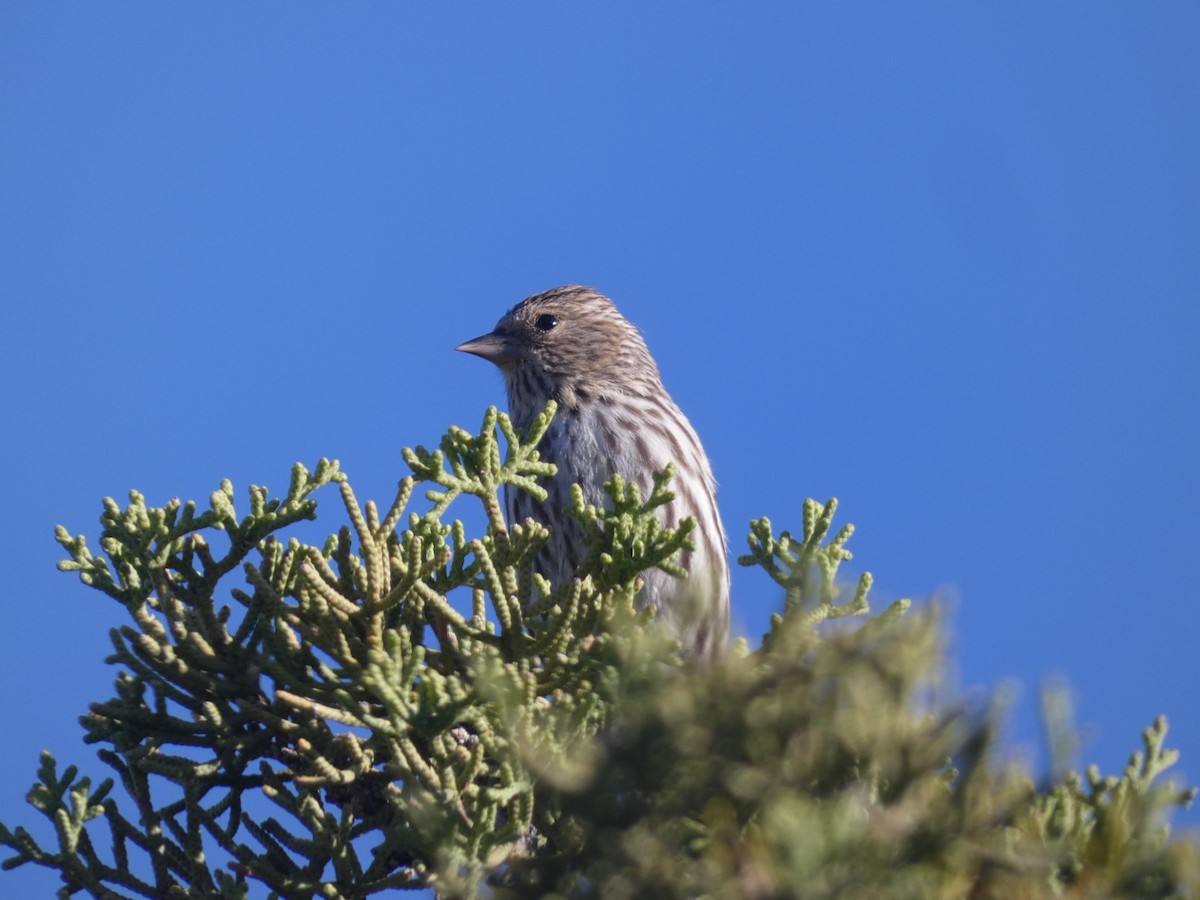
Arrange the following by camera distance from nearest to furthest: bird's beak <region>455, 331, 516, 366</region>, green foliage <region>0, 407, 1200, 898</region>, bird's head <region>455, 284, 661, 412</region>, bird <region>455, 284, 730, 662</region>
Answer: green foliage <region>0, 407, 1200, 898</region> → bird <region>455, 284, 730, 662</region> → bird's head <region>455, 284, 661, 412</region> → bird's beak <region>455, 331, 516, 366</region>

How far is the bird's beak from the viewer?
6.89 meters

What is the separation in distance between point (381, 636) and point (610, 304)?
15.2 feet

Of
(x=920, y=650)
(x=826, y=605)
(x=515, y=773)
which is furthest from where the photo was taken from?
(x=826, y=605)

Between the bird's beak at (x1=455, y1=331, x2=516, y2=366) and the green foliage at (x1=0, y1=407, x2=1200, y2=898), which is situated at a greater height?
the bird's beak at (x1=455, y1=331, x2=516, y2=366)

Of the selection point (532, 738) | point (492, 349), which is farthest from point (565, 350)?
point (532, 738)

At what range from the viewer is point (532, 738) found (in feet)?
8.05

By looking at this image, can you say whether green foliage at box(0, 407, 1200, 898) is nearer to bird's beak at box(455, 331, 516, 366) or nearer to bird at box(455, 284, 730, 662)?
bird at box(455, 284, 730, 662)

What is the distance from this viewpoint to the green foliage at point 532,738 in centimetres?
199

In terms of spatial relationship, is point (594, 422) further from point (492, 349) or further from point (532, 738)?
point (532, 738)

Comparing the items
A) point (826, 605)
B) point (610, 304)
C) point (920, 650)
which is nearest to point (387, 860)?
point (826, 605)

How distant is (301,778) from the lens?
117 inches

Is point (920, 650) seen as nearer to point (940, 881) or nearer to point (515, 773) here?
point (940, 881)

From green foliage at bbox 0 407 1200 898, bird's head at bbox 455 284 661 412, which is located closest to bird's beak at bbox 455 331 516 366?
bird's head at bbox 455 284 661 412

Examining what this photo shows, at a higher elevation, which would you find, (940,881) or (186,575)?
(186,575)
